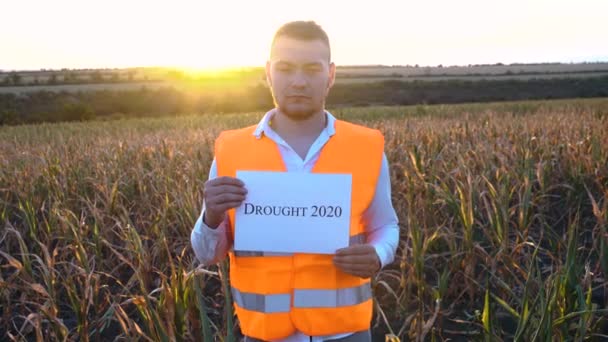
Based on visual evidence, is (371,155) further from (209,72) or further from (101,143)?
(209,72)

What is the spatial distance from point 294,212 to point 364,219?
0.31 meters

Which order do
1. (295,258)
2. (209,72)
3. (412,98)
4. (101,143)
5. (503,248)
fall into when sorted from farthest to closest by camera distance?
(209,72), (412,98), (101,143), (503,248), (295,258)

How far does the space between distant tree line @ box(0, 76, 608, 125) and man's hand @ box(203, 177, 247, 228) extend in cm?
3505

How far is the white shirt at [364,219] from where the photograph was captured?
1845 millimetres

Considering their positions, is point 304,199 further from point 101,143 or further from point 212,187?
point 101,143

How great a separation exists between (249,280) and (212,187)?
32 centimetres

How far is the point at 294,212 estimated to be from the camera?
182 cm

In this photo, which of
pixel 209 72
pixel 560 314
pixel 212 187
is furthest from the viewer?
pixel 209 72

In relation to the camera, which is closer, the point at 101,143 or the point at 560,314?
the point at 560,314

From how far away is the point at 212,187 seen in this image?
1724 millimetres

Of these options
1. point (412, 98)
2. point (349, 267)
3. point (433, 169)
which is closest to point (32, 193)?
point (433, 169)

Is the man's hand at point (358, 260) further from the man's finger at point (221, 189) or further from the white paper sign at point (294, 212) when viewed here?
the man's finger at point (221, 189)

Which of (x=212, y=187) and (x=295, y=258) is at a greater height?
(x=212, y=187)

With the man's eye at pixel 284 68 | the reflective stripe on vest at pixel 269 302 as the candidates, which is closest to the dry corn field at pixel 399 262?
the reflective stripe on vest at pixel 269 302
